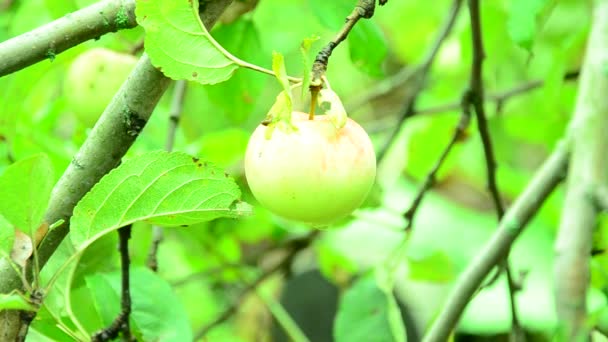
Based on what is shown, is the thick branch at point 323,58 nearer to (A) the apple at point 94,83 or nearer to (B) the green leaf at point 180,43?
(B) the green leaf at point 180,43

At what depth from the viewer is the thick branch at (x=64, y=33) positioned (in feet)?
2.08

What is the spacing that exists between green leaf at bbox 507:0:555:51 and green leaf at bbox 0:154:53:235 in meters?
0.49

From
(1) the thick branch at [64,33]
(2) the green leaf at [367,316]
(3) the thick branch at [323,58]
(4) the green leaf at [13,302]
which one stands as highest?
(1) the thick branch at [64,33]

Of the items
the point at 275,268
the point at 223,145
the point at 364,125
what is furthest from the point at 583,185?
the point at 364,125

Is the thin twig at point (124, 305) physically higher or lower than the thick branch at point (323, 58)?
lower

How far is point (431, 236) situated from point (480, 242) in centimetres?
13

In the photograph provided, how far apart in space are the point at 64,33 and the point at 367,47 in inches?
14.7

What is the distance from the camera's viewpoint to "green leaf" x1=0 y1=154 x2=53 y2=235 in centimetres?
58

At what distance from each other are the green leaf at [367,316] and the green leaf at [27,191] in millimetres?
478

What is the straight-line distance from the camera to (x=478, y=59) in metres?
1.09

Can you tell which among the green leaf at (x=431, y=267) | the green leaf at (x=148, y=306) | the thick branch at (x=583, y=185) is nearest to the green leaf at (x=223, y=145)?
the green leaf at (x=431, y=267)

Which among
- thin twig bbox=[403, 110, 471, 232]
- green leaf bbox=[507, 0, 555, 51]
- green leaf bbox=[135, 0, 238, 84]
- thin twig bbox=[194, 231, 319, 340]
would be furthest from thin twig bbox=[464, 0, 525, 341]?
green leaf bbox=[135, 0, 238, 84]

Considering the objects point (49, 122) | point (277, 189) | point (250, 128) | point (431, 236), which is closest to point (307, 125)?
point (277, 189)

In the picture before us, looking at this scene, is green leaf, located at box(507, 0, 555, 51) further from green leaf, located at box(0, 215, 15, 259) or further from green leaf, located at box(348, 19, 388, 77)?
green leaf, located at box(0, 215, 15, 259)
